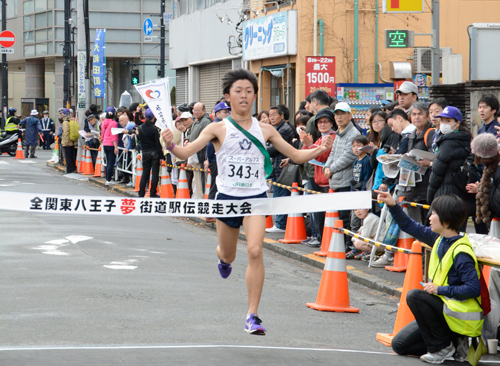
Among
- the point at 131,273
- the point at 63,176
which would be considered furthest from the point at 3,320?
the point at 63,176

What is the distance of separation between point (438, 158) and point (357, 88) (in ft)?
42.1

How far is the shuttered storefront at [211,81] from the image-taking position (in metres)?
32.3

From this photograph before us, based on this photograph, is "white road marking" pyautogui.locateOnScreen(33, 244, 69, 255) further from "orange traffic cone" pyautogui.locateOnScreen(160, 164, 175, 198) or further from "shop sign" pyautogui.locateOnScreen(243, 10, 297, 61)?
"shop sign" pyautogui.locateOnScreen(243, 10, 297, 61)

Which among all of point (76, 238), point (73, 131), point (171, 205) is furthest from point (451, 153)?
point (73, 131)

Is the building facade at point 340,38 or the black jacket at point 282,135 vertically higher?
the building facade at point 340,38

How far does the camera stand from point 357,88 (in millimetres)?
21547

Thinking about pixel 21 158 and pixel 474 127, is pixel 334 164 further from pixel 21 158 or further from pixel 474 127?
pixel 21 158

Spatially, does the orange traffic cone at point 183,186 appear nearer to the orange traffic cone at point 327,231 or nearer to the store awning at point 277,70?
the orange traffic cone at point 327,231

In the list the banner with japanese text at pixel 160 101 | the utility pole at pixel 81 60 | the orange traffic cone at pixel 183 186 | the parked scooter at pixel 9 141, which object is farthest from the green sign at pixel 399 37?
the parked scooter at pixel 9 141

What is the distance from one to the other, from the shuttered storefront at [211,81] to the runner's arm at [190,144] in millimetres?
25082

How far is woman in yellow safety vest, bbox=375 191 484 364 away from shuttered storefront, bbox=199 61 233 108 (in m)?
25.4

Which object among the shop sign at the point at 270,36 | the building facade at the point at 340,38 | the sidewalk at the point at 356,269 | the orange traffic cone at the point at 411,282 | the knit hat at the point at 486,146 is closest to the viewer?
the orange traffic cone at the point at 411,282

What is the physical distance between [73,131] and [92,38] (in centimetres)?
3734

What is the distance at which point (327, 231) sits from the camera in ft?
35.9
